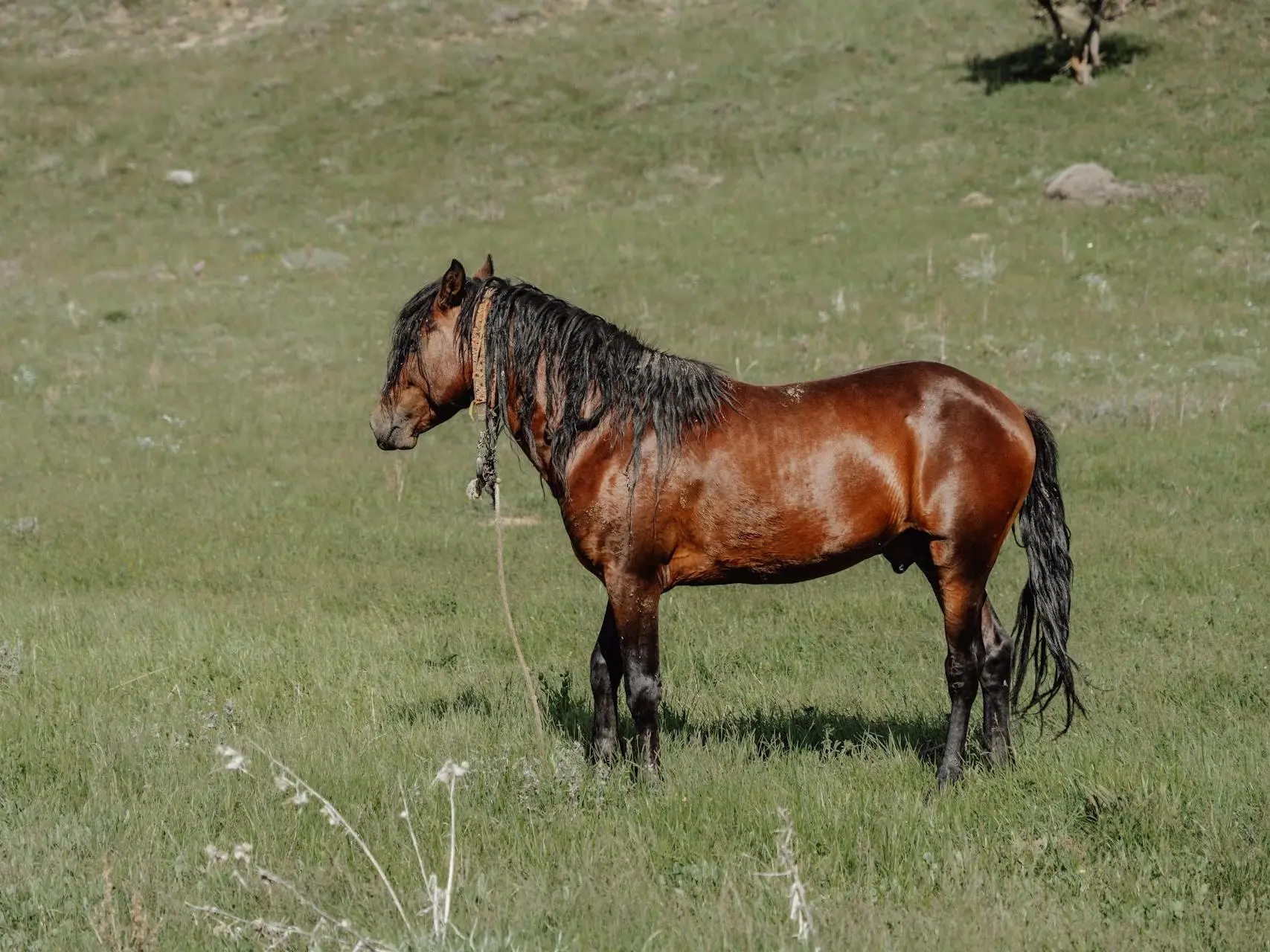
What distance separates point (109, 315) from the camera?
79.0ft

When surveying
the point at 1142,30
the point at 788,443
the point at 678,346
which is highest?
the point at 1142,30

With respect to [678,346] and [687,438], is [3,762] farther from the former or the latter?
[678,346]

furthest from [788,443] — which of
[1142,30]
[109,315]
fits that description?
[1142,30]

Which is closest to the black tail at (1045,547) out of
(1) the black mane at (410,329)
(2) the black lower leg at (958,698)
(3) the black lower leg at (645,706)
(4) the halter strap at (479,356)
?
(2) the black lower leg at (958,698)

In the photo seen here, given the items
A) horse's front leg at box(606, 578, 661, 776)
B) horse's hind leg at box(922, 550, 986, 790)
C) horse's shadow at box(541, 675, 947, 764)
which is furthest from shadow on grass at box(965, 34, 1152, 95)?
horse's front leg at box(606, 578, 661, 776)

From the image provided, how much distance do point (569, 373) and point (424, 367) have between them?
77cm

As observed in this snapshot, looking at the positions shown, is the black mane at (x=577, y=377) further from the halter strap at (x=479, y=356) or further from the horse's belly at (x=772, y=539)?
the horse's belly at (x=772, y=539)

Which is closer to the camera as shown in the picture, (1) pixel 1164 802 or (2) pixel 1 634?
(1) pixel 1164 802

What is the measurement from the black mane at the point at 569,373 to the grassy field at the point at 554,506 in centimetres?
166

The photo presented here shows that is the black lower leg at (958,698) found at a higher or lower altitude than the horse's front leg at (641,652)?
lower

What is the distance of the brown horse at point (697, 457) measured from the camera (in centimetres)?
611

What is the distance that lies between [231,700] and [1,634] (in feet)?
9.58

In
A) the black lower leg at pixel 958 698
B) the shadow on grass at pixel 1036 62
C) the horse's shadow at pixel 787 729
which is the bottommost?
the horse's shadow at pixel 787 729

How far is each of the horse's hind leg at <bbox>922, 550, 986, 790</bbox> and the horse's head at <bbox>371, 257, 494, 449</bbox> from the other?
8.56ft
